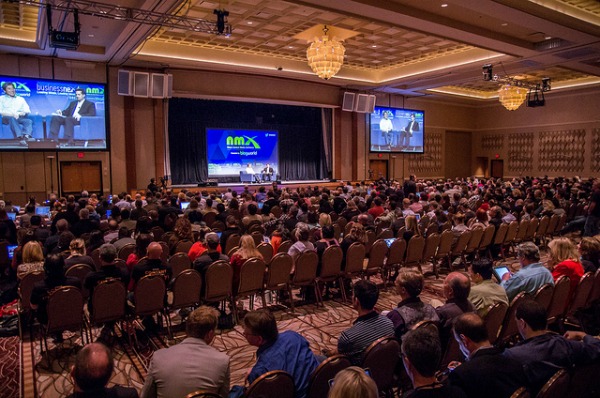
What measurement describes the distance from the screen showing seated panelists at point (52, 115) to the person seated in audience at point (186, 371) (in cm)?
1352

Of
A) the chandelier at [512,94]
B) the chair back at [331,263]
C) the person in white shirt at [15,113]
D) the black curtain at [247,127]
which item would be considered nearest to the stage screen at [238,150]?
the black curtain at [247,127]

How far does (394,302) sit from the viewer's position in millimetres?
6383

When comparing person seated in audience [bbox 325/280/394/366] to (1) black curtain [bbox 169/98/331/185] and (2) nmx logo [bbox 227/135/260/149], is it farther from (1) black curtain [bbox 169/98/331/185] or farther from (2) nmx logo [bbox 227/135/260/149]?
(2) nmx logo [bbox 227/135/260/149]

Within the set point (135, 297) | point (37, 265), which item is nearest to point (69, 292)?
point (135, 297)

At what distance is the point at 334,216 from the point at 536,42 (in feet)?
29.5

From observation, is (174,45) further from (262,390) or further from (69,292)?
(262,390)

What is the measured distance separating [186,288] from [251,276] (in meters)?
0.87

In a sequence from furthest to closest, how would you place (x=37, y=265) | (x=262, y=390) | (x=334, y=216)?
(x=334, y=216), (x=37, y=265), (x=262, y=390)

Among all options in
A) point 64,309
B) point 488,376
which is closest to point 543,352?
point 488,376

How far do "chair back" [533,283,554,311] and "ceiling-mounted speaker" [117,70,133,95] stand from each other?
1370 cm

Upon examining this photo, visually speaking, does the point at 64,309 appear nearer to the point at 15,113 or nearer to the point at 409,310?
the point at 409,310

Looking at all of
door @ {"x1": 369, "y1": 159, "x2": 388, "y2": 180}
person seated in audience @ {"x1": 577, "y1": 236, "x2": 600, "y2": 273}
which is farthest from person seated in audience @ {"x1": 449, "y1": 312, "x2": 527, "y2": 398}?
door @ {"x1": 369, "y1": 159, "x2": 388, "y2": 180}

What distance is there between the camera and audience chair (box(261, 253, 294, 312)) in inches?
223

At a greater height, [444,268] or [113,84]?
[113,84]
